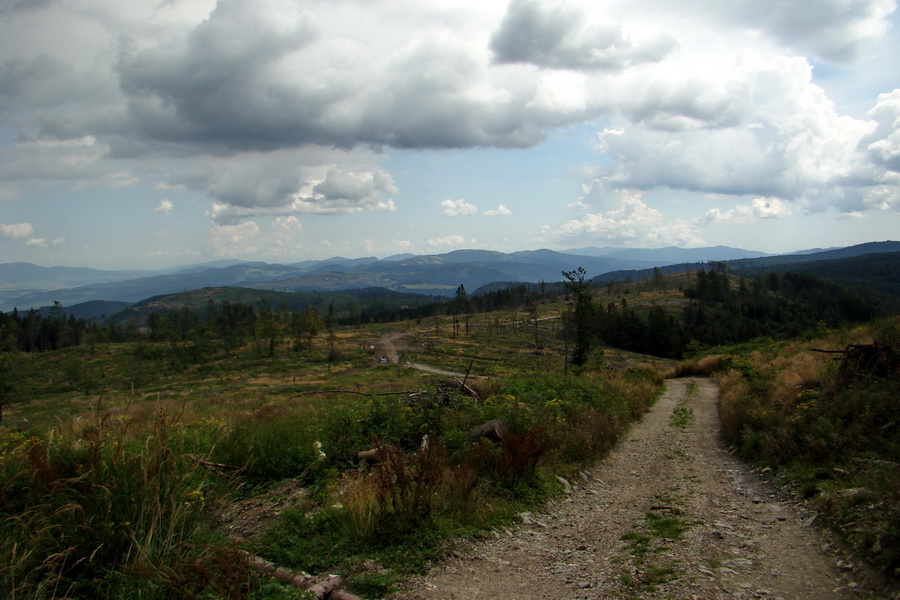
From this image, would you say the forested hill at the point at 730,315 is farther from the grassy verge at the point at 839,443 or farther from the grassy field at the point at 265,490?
the grassy field at the point at 265,490

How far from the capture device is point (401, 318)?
17175cm

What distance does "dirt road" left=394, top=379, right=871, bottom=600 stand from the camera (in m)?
4.54

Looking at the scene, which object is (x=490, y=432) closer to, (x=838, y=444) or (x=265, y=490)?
(x=265, y=490)

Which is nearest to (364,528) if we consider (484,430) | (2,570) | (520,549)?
(520,549)

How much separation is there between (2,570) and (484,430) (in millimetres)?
6401

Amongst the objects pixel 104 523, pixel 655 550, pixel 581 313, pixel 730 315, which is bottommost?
pixel 730 315

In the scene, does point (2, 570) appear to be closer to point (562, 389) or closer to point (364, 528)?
point (364, 528)

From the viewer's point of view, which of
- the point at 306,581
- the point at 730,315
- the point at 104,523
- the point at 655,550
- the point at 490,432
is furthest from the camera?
the point at 730,315

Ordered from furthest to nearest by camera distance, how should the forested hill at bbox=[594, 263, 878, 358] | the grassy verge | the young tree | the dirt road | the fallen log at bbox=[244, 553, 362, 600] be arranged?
the forested hill at bbox=[594, 263, 878, 358], the young tree, the grassy verge, the dirt road, the fallen log at bbox=[244, 553, 362, 600]

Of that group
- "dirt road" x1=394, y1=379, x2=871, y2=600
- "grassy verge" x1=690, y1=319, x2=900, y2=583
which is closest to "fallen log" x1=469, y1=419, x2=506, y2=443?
"dirt road" x1=394, y1=379, x2=871, y2=600

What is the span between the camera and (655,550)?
547 cm

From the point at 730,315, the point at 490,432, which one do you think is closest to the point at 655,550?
the point at 490,432

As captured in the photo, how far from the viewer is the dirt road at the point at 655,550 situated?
454 cm

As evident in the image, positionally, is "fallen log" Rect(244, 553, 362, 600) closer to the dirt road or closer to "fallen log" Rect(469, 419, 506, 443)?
the dirt road
